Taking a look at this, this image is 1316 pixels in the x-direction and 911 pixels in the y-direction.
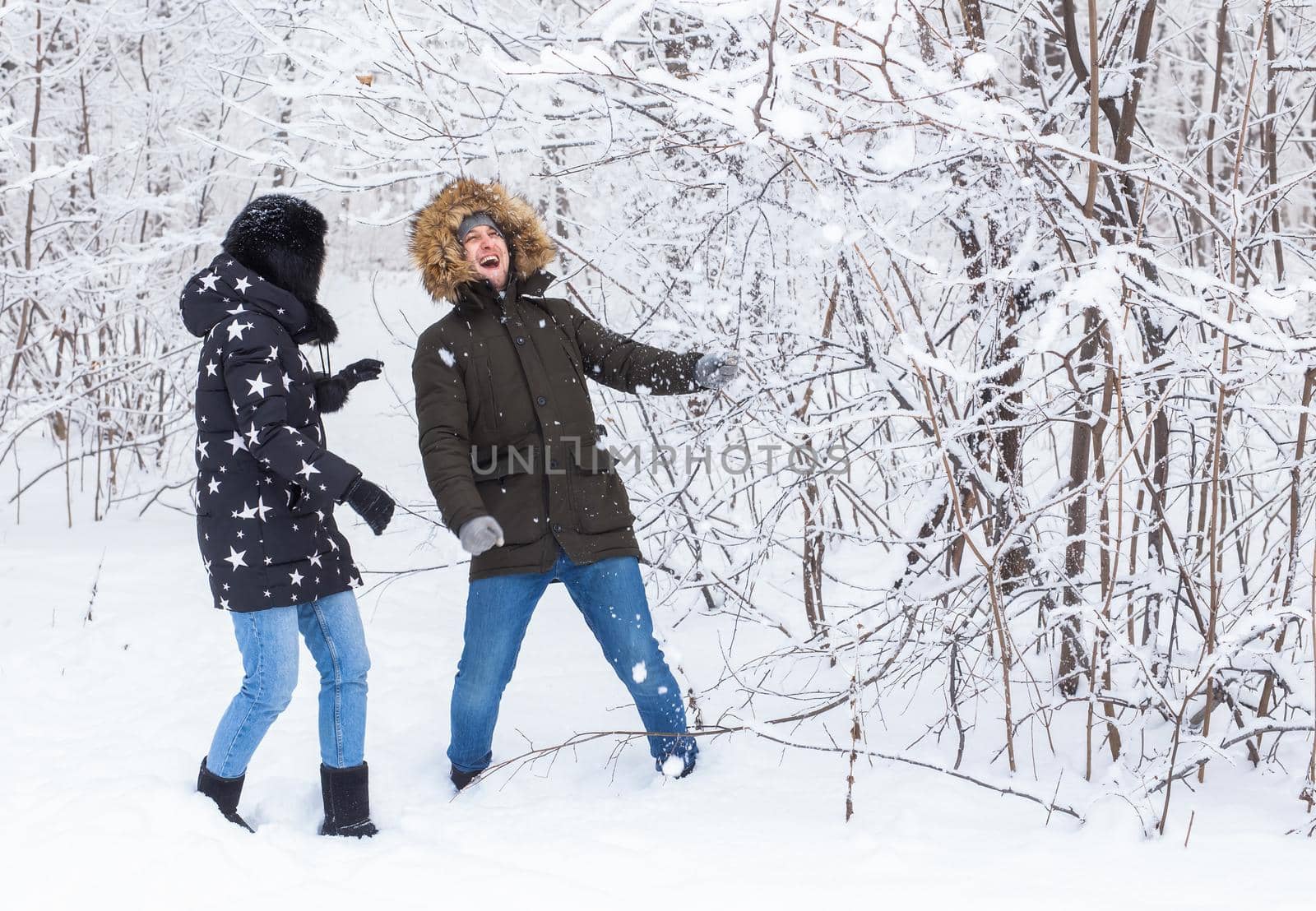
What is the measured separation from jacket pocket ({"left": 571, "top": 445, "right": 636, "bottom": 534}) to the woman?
0.56 metres

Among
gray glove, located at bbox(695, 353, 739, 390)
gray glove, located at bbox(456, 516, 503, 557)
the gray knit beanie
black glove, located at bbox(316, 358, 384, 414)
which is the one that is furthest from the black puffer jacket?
gray glove, located at bbox(695, 353, 739, 390)

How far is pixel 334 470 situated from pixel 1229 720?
7.82 feet

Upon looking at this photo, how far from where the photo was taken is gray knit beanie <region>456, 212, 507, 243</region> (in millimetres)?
2883

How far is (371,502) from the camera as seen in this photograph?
2.43m

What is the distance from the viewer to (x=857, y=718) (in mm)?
2428

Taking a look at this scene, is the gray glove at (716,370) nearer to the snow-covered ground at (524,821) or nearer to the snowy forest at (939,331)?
the snowy forest at (939,331)

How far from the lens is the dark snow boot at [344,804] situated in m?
2.62

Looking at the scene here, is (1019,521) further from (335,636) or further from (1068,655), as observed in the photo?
(335,636)

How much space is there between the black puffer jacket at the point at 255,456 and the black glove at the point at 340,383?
105 mm

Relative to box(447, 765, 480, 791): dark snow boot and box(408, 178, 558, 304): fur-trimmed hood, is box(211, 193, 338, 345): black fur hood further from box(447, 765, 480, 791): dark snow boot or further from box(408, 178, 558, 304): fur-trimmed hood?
box(447, 765, 480, 791): dark snow boot

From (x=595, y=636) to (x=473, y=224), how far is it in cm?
120

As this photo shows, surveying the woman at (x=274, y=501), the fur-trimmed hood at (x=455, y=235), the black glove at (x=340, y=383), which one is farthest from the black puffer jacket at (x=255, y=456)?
the fur-trimmed hood at (x=455, y=235)

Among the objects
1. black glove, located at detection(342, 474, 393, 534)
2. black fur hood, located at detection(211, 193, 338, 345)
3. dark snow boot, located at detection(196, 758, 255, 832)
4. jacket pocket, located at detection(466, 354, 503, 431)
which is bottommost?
dark snow boot, located at detection(196, 758, 255, 832)

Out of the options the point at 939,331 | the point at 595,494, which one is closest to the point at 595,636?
the point at 595,494
